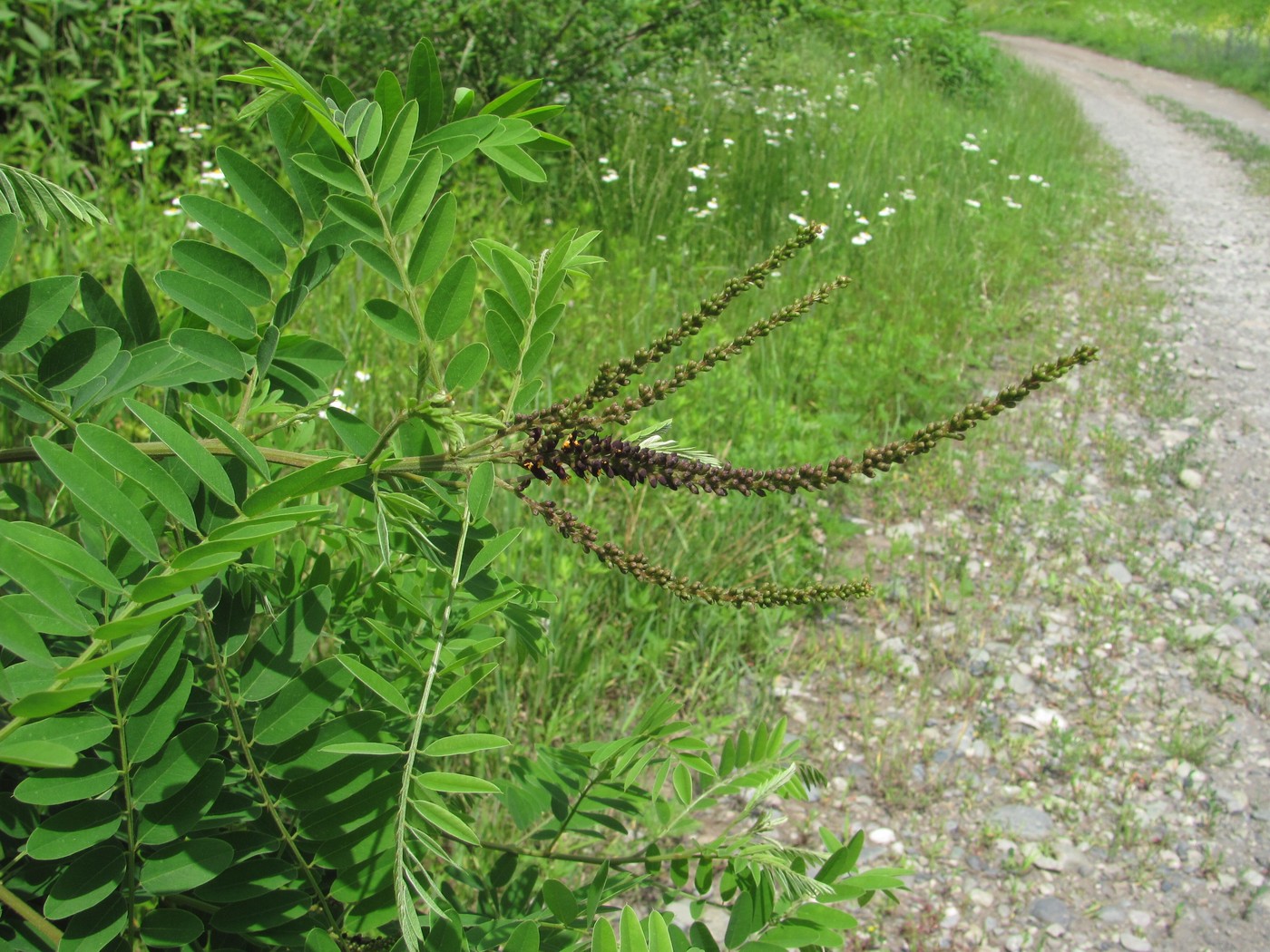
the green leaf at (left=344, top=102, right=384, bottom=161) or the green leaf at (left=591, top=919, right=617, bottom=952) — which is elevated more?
the green leaf at (left=344, top=102, right=384, bottom=161)

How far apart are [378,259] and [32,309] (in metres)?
0.33

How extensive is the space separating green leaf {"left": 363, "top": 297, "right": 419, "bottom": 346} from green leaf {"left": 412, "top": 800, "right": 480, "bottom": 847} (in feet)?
1.51

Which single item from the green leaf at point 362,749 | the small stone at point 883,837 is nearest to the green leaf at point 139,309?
the green leaf at point 362,749

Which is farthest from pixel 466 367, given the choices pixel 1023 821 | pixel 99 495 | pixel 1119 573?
pixel 1119 573

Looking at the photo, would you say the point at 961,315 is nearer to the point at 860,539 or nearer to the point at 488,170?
the point at 860,539

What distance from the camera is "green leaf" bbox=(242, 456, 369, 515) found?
83 cm

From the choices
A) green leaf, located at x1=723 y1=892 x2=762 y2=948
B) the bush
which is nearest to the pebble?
the bush

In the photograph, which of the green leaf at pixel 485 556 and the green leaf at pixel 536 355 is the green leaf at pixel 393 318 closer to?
the green leaf at pixel 536 355

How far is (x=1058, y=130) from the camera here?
11055mm

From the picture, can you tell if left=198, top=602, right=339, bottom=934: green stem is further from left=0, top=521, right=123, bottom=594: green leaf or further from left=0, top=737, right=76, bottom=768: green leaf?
left=0, top=737, right=76, bottom=768: green leaf

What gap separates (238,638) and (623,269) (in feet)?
12.1

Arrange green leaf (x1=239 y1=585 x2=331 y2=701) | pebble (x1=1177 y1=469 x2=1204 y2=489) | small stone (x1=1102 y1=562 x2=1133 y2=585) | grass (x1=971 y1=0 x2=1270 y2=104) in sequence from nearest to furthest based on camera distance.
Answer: green leaf (x1=239 y1=585 x2=331 y2=701) → small stone (x1=1102 y1=562 x2=1133 y2=585) → pebble (x1=1177 y1=469 x2=1204 y2=489) → grass (x1=971 y1=0 x2=1270 y2=104)

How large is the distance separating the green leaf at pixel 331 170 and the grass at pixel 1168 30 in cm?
1849

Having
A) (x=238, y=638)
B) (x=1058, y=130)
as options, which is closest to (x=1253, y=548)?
(x=238, y=638)
